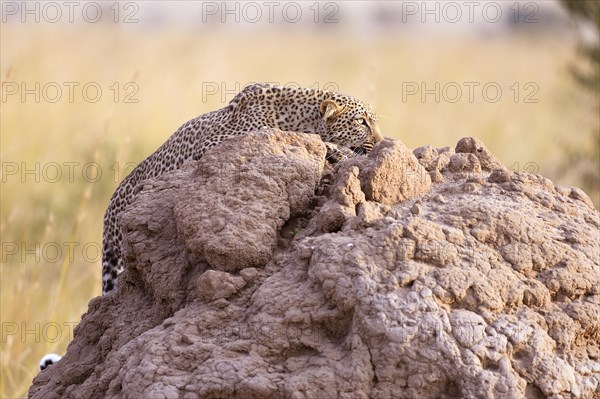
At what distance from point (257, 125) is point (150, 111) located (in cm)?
807

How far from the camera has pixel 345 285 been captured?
330 centimetres

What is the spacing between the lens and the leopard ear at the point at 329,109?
633cm

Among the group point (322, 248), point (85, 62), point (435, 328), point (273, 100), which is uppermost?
point (85, 62)

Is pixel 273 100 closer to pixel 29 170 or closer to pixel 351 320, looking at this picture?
pixel 351 320

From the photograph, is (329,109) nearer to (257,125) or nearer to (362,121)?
(362,121)

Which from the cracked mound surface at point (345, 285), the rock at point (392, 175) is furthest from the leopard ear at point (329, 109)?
the rock at point (392, 175)

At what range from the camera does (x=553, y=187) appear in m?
4.05

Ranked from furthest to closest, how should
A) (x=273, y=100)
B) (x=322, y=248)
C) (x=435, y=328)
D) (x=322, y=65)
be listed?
(x=322, y=65)
(x=273, y=100)
(x=322, y=248)
(x=435, y=328)

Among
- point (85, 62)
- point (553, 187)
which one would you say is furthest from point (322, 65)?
point (553, 187)

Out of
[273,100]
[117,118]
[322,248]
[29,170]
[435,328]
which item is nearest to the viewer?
[435,328]

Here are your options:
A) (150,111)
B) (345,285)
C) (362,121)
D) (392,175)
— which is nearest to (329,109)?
(362,121)

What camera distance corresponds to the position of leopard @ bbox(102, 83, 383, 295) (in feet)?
19.8

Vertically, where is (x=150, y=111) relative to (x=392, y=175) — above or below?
above

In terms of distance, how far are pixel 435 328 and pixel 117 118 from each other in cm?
1067
